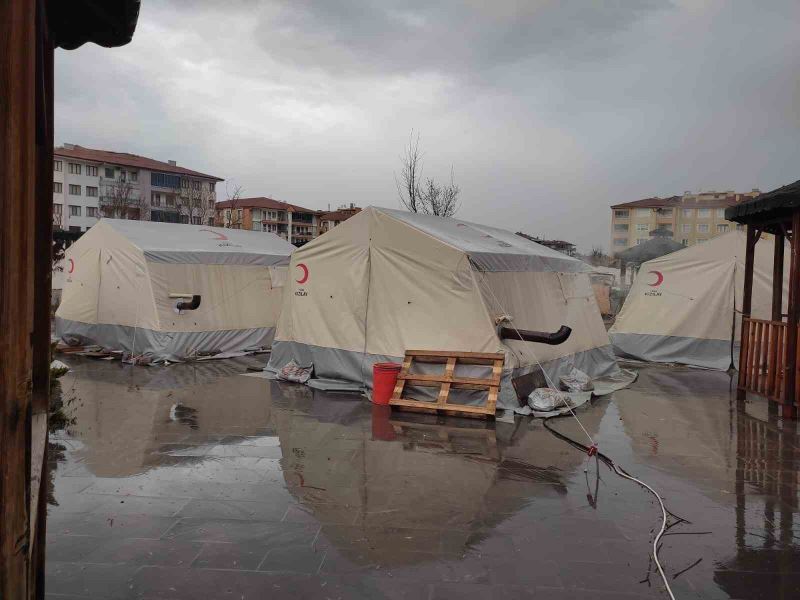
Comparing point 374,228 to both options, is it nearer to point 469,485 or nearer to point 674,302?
point 469,485

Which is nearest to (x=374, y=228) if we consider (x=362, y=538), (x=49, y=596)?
(x=362, y=538)

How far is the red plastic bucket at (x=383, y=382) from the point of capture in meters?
8.86

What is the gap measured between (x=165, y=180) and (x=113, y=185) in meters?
6.27

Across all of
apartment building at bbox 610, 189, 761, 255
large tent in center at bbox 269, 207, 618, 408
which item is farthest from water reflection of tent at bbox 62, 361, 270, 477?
apartment building at bbox 610, 189, 761, 255

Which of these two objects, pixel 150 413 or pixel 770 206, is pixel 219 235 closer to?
pixel 150 413

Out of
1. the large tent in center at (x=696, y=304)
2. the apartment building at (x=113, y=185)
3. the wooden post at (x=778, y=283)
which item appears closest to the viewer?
the wooden post at (x=778, y=283)

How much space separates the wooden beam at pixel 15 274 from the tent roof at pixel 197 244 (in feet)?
38.8

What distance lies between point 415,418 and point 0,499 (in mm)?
6698

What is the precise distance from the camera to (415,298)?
9344mm

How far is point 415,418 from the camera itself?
26.9ft

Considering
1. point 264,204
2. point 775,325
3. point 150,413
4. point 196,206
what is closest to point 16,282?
point 150,413

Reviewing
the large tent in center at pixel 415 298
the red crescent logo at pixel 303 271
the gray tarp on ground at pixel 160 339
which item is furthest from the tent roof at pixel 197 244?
the red crescent logo at pixel 303 271

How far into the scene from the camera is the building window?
61.4 metres

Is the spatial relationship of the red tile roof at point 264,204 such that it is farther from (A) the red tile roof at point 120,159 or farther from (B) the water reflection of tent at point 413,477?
(B) the water reflection of tent at point 413,477
